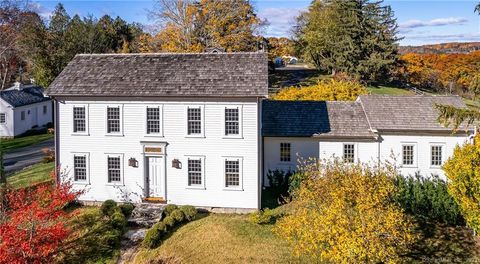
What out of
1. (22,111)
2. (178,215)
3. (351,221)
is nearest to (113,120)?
(178,215)

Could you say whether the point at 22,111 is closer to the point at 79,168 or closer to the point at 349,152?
the point at 79,168

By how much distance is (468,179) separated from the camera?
20.6m

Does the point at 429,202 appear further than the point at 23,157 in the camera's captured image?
No

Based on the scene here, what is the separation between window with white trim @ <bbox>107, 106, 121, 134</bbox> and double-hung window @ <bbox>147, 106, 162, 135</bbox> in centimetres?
191

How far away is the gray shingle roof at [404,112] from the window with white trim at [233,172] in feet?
31.0

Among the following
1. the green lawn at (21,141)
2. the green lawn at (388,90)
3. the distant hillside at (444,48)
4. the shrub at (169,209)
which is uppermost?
the distant hillside at (444,48)

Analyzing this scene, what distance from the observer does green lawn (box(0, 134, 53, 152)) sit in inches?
1821

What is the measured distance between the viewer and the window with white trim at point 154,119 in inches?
1043

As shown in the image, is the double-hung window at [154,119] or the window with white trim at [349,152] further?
the window with white trim at [349,152]

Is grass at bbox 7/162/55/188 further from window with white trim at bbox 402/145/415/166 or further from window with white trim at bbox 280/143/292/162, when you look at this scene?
window with white trim at bbox 402/145/415/166

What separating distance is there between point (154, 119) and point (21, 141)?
95.9 feet

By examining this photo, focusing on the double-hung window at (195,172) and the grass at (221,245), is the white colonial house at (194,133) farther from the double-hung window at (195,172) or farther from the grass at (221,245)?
the grass at (221,245)

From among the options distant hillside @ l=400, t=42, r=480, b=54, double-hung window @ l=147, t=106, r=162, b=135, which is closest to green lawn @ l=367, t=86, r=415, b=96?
double-hung window @ l=147, t=106, r=162, b=135

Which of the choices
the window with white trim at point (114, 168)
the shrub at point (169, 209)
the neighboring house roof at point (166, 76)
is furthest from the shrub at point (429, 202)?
the window with white trim at point (114, 168)
